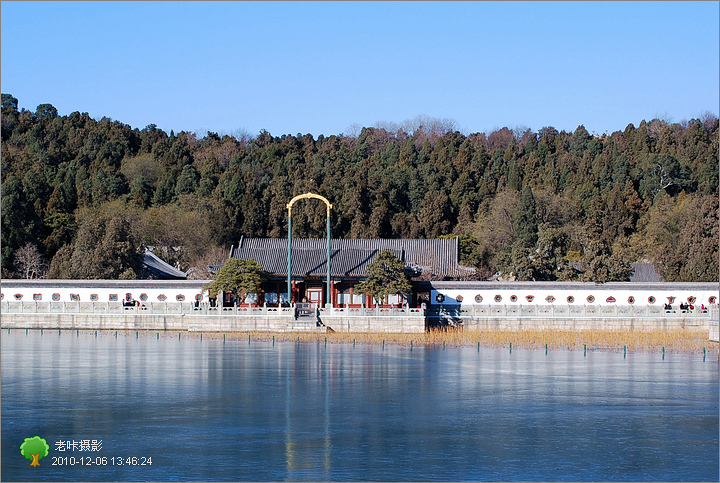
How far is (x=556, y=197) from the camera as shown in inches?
2867

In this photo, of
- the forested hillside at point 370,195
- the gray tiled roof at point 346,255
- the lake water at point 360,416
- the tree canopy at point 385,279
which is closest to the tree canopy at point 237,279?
the gray tiled roof at point 346,255

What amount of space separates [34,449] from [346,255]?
3174cm

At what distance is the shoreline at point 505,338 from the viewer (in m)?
36.8

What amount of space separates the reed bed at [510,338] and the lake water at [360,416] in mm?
3875

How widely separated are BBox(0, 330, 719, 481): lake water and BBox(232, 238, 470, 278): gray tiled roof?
13266 millimetres

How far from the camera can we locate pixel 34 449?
666 inches

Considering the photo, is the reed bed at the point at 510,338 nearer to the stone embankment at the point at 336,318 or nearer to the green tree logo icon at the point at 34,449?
the stone embankment at the point at 336,318

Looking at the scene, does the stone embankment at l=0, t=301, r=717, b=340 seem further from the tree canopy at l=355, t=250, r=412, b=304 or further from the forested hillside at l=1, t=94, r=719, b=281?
the forested hillside at l=1, t=94, r=719, b=281

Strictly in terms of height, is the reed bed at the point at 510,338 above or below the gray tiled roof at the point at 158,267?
below

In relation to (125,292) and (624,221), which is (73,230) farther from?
(624,221)

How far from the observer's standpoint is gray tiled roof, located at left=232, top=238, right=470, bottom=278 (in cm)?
4650

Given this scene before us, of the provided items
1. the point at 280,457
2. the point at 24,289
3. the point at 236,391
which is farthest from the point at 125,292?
the point at 280,457

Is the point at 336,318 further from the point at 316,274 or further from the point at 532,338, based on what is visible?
the point at 532,338

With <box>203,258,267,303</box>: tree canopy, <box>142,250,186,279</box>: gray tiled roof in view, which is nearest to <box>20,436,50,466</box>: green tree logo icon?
<box>203,258,267,303</box>: tree canopy
